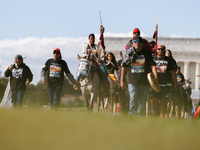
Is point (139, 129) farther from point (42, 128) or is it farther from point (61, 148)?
point (61, 148)

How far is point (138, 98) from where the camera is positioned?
319 inches

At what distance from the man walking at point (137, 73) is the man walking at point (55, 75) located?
2.91 metres

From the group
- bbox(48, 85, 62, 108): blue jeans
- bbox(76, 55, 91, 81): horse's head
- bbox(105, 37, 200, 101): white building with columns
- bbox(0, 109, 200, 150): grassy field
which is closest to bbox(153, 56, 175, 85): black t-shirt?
bbox(76, 55, 91, 81): horse's head

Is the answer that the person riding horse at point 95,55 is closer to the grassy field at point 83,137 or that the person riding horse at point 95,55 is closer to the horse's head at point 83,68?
the horse's head at point 83,68

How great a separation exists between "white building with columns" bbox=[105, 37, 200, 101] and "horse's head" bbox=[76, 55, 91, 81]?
200ft

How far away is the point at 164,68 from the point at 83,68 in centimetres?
202

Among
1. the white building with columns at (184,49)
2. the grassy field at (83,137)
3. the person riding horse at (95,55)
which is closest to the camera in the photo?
the grassy field at (83,137)

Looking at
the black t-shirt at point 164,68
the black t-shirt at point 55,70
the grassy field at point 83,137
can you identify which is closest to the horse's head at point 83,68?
the black t-shirt at point 55,70

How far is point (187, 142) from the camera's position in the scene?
13.2ft

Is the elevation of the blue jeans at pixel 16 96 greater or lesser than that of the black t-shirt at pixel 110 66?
lesser

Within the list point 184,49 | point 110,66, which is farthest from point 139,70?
point 184,49

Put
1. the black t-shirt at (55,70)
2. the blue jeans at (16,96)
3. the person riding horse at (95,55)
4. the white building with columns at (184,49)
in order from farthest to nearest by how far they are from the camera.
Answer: the white building with columns at (184,49) < the person riding horse at (95,55) < the blue jeans at (16,96) < the black t-shirt at (55,70)

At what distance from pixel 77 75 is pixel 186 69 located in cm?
6743

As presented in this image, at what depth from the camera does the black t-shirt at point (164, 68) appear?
33.8 feet
